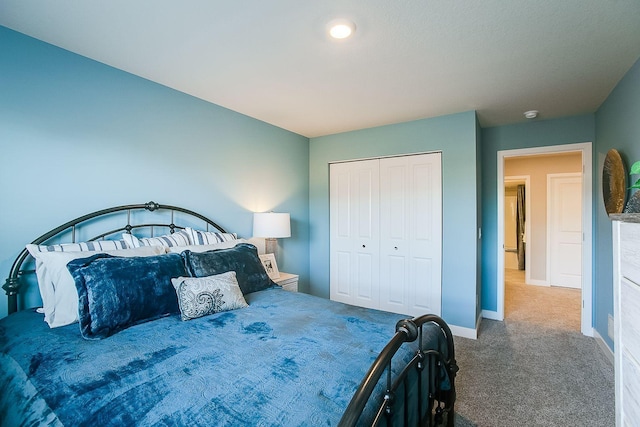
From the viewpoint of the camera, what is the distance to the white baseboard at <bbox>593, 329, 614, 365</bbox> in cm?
261

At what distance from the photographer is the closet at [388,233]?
3.43 m

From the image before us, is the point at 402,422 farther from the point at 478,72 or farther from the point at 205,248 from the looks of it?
the point at 478,72

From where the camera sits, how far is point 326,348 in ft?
4.44

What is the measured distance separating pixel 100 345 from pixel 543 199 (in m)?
6.83

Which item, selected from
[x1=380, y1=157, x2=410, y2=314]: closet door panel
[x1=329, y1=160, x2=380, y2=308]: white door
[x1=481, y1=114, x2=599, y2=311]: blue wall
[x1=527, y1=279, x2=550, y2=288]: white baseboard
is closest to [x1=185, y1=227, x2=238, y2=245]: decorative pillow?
[x1=329, y1=160, x2=380, y2=308]: white door

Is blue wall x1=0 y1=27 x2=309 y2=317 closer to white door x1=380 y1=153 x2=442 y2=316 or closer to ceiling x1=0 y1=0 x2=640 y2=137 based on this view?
ceiling x1=0 y1=0 x2=640 y2=137

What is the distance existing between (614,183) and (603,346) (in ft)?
5.33

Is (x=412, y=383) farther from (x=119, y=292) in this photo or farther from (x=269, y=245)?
(x=269, y=245)

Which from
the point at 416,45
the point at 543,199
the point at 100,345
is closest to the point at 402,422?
the point at 100,345

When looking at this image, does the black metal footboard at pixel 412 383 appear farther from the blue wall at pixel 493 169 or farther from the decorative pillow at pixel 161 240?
the blue wall at pixel 493 169

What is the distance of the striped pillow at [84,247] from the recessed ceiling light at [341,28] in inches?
78.6

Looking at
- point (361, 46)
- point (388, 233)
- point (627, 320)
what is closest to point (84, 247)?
point (361, 46)

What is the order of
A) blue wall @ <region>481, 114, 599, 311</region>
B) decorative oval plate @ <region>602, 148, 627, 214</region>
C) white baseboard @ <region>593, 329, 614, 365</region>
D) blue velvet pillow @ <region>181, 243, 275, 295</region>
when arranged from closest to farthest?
blue velvet pillow @ <region>181, 243, 275, 295</region>, decorative oval plate @ <region>602, 148, 627, 214</region>, white baseboard @ <region>593, 329, 614, 365</region>, blue wall @ <region>481, 114, 599, 311</region>

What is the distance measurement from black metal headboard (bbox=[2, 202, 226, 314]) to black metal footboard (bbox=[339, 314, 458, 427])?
2112mm
